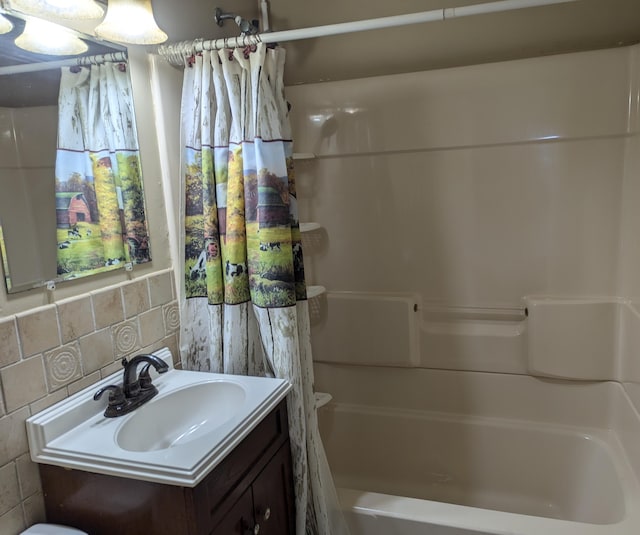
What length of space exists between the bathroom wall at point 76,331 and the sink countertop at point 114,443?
3 cm

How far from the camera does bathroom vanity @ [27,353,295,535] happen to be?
3.55 ft

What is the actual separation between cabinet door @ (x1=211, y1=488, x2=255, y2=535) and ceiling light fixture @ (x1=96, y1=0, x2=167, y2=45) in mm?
1239

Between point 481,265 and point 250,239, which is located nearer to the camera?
point 250,239

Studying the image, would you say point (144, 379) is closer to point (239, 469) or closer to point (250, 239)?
point (239, 469)

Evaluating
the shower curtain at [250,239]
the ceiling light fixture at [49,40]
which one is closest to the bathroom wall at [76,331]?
the shower curtain at [250,239]

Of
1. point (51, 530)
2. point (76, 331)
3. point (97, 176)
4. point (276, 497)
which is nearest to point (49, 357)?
point (76, 331)

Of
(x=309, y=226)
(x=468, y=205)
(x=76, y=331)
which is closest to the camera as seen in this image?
(x=76, y=331)

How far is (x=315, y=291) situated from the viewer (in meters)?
2.23

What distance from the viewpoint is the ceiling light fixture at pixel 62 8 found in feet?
3.61

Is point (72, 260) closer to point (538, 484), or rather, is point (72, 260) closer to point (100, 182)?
point (100, 182)

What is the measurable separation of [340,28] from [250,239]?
2.21 ft

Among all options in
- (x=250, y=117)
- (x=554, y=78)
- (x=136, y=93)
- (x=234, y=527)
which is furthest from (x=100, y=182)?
(x=554, y=78)

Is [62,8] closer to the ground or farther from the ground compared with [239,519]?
farther from the ground

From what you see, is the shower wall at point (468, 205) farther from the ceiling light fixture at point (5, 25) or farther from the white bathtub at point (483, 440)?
the ceiling light fixture at point (5, 25)
